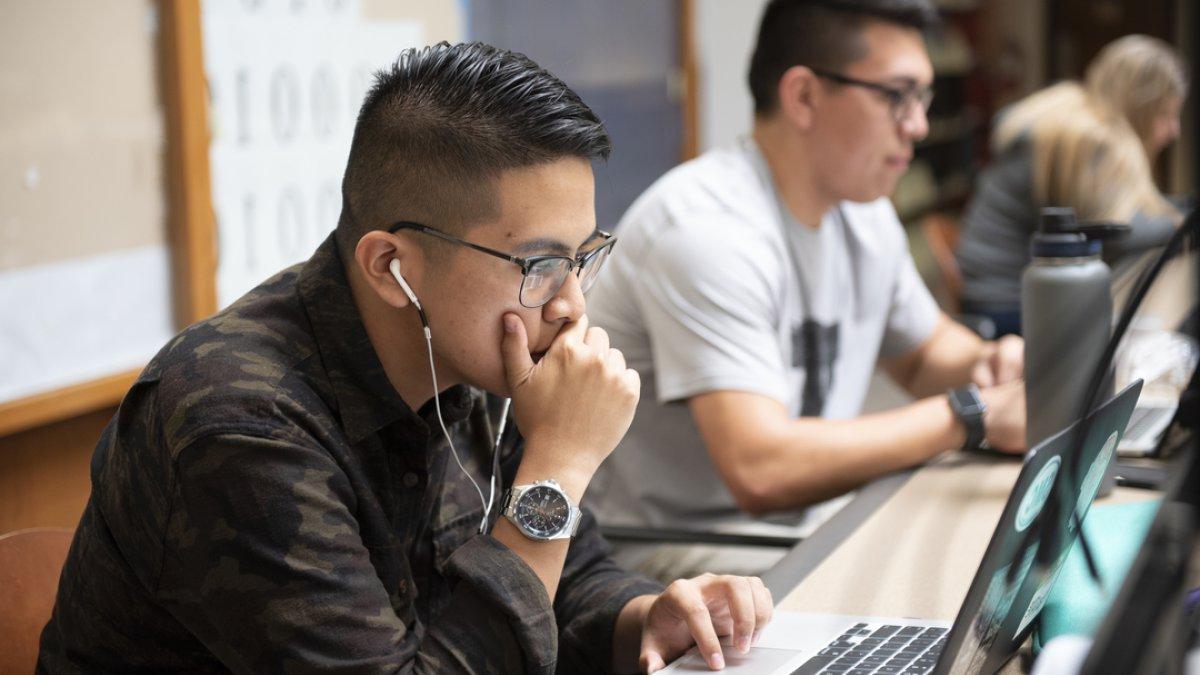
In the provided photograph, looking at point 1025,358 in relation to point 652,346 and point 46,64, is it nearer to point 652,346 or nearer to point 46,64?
point 652,346

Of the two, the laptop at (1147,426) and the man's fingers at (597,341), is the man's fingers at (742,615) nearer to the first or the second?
the man's fingers at (597,341)

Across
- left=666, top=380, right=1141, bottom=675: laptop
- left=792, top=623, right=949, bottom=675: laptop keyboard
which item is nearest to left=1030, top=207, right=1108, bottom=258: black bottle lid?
left=666, top=380, right=1141, bottom=675: laptop

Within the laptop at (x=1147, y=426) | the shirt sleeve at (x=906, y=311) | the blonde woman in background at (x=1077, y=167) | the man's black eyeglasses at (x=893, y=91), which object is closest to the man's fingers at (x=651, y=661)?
the laptop at (x=1147, y=426)

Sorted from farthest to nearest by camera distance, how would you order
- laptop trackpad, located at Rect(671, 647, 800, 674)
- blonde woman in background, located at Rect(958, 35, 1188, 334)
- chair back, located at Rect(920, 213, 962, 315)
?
chair back, located at Rect(920, 213, 962, 315) → blonde woman in background, located at Rect(958, 35, 1188, 334) → laptop trackpad, located at Rect(671, 647, 800, 674)

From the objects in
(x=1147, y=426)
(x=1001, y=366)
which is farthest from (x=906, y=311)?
(x=1147, y=426)

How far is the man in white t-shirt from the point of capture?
70.4 inches

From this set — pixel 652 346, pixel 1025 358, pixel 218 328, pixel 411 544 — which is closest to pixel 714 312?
pixel 652 346

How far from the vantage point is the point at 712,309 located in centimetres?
183

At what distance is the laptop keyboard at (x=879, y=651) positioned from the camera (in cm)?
106

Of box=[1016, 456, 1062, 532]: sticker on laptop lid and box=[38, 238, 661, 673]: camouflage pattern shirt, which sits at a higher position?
box=[1016, 456, 1062, 532]: sticker on laptop lid

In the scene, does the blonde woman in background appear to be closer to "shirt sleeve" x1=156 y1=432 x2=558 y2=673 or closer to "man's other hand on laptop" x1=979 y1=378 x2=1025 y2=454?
"man's other hand on laptop" x1=979 y1=378 x2=1025 y2=454

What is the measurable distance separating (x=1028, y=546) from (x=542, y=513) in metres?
0.41

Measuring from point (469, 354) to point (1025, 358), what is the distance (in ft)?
2.36

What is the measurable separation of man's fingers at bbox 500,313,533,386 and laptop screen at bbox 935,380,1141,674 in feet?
1.52
